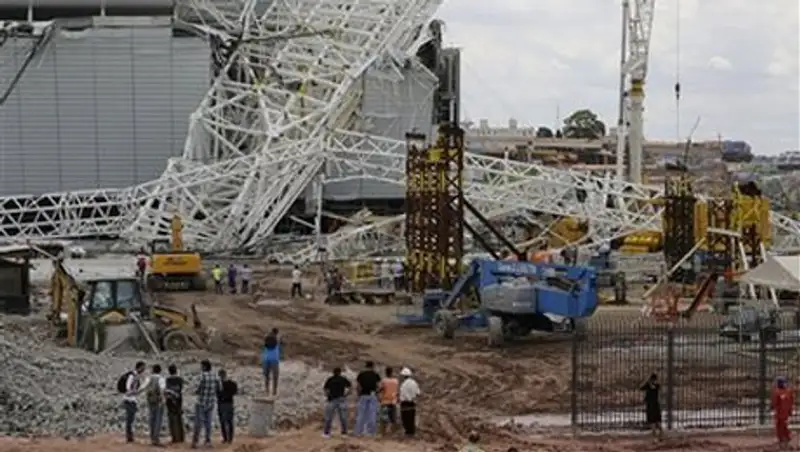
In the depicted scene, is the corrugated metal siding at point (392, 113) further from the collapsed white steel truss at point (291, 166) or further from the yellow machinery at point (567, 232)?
the yellow machinery at point (567, 232)

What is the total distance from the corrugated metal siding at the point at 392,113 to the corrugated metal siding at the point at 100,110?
408 inches

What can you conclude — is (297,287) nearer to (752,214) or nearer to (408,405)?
(752,214)

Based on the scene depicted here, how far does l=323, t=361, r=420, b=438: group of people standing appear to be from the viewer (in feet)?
→ 79.2

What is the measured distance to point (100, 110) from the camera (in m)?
84.4

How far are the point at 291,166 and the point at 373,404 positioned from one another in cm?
4665

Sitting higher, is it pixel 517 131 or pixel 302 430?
pixel 517 131

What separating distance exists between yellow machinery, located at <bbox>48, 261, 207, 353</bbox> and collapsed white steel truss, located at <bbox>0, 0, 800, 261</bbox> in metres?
32.9

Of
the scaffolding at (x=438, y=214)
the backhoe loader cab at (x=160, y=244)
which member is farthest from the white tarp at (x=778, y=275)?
the backhoe loader cab at (x=160, y=244)

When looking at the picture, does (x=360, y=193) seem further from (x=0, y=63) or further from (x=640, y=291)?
(x=640, y=291)

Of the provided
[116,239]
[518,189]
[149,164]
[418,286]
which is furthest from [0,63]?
[418,286]

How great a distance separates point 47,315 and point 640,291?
80.1ft

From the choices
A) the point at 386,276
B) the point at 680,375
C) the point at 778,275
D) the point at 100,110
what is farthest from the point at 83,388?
the point at 100,110

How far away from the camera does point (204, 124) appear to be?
78.4 meters

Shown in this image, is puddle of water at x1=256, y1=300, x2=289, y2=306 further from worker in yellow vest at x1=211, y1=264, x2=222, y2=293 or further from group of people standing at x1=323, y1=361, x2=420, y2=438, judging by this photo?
group of people standing at x1=323, y1=361, x2=420, y2=438
